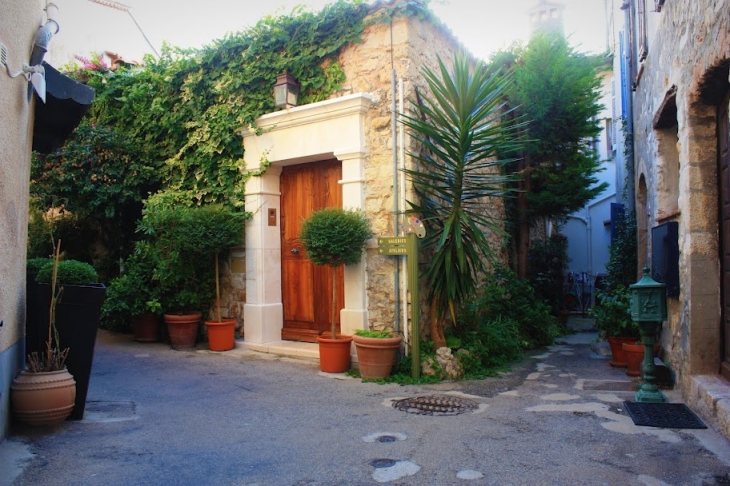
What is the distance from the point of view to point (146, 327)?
793 cm

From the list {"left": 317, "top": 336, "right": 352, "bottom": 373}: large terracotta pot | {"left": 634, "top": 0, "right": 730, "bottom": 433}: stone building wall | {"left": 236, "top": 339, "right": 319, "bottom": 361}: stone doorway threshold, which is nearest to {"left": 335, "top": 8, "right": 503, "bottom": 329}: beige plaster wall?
{"left": 317, "top": 336, "right": 352, "bottom": 373}: large terracotta pot

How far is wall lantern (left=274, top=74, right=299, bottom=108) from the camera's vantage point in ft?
22.4

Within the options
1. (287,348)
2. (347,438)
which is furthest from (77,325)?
(287,348)

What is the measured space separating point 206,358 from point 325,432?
323 centimetres

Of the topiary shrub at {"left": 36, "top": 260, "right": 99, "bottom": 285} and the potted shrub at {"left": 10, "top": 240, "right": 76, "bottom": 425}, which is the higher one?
the topiary shrub at {"left": 36, "top": 260, "right": 99, "bottom": 285}

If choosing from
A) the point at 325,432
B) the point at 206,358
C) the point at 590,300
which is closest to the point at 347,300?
the point at 206,358

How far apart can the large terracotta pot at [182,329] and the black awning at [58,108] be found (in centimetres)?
259

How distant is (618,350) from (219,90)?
19.1 feet

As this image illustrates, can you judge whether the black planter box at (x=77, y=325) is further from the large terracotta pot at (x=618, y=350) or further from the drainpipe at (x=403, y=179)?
the large terracotta pot at (x=618, y=350)

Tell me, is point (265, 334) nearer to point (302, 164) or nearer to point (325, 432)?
point (302, 164)

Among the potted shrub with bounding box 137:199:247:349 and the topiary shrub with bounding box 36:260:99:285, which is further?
the potted shrub with bounding box 137:199:247:349

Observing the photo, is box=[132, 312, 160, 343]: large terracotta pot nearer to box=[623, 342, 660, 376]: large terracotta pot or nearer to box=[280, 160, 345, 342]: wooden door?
box=[280, 160, 345, 342]: wooden door

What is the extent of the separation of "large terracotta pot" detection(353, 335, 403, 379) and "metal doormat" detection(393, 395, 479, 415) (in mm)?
778

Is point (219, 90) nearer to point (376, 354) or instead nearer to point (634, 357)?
point (376, 354)
